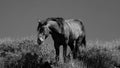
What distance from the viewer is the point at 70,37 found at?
38.7ft

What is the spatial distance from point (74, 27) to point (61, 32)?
173cm

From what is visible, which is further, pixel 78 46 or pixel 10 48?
pixel 78 46

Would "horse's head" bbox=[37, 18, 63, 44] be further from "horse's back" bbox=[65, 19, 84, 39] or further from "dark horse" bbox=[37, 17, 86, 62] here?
"horse's back" bbox=[65, 19, 84, 39]

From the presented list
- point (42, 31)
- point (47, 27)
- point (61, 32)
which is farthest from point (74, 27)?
point (42, 31)

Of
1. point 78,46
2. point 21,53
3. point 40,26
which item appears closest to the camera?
point 40,26

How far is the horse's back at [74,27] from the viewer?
11970mm

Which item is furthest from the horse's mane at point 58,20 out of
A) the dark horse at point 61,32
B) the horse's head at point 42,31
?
the horse's head at point 42,31

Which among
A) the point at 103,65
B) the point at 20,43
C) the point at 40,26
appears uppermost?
the point at 40,26

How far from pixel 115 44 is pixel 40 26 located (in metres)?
4.64

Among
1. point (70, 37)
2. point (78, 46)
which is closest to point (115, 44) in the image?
point (78, 46)

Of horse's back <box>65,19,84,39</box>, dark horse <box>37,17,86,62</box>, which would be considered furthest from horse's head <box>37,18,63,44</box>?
horse's back <box>65,19,84,39</box>

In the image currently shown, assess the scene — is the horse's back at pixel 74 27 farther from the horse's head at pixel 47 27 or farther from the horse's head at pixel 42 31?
the horse's head at pixel 42 31

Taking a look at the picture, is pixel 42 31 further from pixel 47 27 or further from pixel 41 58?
pixel 41 58

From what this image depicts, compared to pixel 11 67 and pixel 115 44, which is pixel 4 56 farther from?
pixel 115 44
